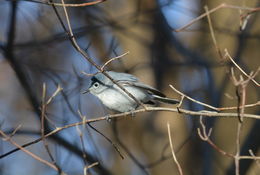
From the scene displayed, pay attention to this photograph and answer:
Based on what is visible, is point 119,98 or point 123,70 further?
point 123,70

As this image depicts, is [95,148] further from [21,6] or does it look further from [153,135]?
[21,6]

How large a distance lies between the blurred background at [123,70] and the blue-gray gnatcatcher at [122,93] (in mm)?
342

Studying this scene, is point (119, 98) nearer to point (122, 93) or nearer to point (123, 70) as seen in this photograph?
point (122, 93)

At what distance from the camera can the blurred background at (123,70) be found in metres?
2.75

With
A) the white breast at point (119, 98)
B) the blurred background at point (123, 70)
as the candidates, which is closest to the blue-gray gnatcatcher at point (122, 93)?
the white breast at point (119, 98)

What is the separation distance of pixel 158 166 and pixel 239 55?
0.98 meters

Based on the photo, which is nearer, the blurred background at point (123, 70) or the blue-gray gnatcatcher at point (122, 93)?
the blue-gray gnatcatcher at point (122, 93)

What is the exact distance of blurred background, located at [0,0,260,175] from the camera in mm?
2752

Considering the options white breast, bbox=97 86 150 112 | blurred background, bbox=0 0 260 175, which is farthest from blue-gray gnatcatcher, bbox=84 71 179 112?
blurred background, bbox=0 0 260 175

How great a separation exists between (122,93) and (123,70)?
0.53 meters

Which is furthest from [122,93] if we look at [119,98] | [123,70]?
[123,70]

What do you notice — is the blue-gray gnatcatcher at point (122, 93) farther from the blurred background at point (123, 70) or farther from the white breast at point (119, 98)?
the blurred background at point (123, 70)

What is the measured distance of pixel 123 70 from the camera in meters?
2.83

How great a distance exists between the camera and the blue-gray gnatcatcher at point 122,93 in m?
2.33
